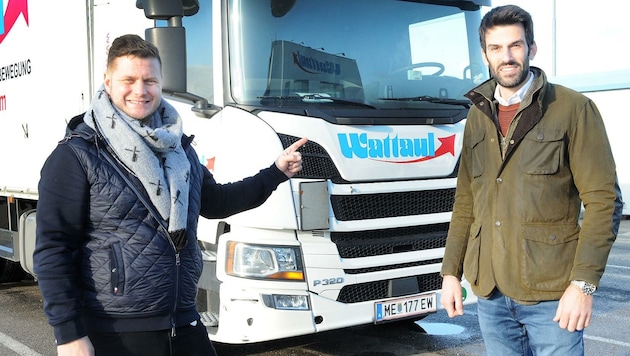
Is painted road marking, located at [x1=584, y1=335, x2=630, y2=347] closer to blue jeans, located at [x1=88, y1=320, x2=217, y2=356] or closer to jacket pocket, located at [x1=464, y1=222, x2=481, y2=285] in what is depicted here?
jacket pocket, located at [x1=464, y1=222, x2=481, y2=285]

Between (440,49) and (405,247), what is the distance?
1513 mm

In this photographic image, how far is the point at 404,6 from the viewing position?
5.12 metres

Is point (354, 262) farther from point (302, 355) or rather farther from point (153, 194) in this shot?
point (153, 194)

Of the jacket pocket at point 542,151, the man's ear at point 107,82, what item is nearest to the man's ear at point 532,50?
the jacket pocket at point 542,151

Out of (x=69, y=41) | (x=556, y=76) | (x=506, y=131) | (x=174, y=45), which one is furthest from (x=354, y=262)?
(x=556, y=76)

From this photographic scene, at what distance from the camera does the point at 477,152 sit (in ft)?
9.02

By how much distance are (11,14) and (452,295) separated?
5.48 meters

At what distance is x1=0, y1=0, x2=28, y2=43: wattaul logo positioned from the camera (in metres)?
6.37

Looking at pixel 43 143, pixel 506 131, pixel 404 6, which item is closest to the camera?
pixel 506 131

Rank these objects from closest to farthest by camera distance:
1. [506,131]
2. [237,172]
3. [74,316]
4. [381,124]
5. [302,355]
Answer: [74,316] < [506,131] < [237,172] < [381,124] < [302,355]

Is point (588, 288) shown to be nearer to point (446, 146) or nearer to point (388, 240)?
point (388, 240)

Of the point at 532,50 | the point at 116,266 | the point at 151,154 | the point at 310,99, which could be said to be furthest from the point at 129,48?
the point at 310,99

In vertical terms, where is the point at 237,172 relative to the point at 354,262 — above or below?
above

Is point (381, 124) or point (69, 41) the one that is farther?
point (69, 41)
